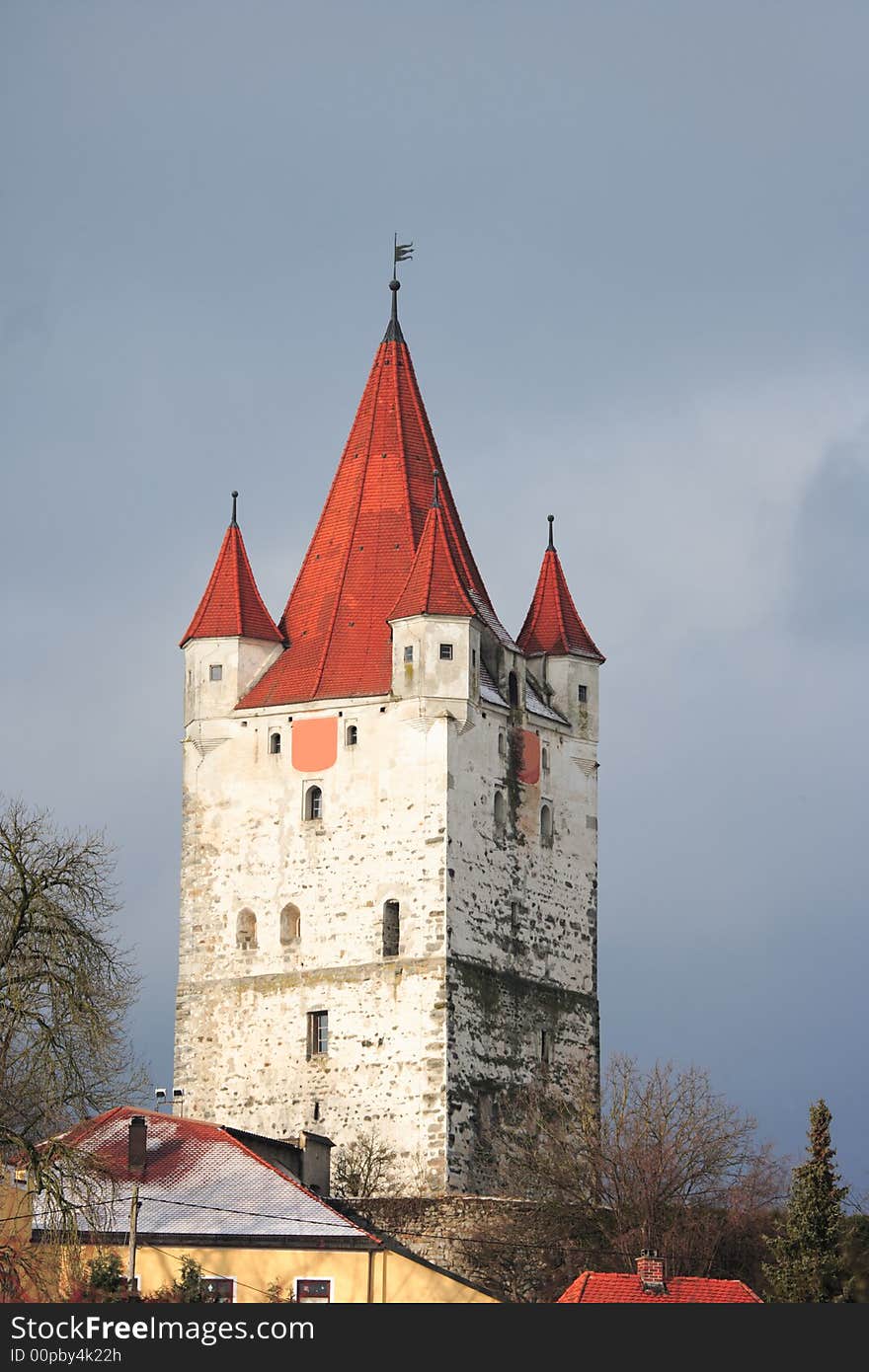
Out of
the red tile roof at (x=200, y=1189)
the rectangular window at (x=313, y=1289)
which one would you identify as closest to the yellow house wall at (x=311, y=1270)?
the rectangular window at (x=313, y=1289)

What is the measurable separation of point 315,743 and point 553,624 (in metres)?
7.29

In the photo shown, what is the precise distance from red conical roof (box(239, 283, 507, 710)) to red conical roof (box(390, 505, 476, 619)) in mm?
453

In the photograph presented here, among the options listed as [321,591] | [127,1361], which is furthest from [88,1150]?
[321,591]

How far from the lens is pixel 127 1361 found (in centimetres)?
4831

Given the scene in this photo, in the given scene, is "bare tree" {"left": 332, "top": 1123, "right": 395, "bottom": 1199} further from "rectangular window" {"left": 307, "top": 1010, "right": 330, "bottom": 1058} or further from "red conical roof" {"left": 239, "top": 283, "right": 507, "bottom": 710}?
"red conical roof" {"left": 239, "top": 283, "right": 507, "bottom": 710}

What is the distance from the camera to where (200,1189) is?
64.4 meters

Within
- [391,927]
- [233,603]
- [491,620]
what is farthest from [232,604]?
[391,927]

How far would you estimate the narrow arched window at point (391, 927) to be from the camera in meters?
77.4

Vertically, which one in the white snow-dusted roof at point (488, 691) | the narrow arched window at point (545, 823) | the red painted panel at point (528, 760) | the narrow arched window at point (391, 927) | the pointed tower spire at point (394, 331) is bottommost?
the narrow arched window at point (391, 927)

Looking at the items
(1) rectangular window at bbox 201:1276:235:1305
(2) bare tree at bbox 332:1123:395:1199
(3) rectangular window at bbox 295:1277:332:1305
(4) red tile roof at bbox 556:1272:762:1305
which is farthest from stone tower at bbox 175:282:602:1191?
(1) rectangular window at bbox 201:1276:235:1305

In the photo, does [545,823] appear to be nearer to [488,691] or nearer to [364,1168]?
[488,691]

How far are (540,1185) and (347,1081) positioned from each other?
14.6 feet

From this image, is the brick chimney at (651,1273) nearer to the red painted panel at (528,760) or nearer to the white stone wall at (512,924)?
the white stone wall at (512,924)

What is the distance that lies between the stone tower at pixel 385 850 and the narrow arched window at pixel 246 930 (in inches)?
2.5
